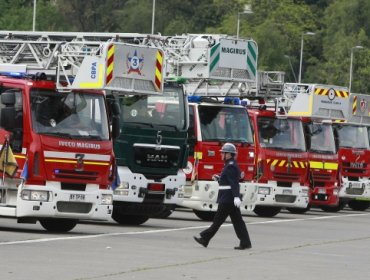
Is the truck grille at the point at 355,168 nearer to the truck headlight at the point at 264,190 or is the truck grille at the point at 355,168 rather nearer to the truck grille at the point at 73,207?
the truck headlight at the point at 264,190

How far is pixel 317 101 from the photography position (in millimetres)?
36656

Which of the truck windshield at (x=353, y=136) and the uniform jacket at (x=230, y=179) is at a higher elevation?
the truck windshield at (x=353, y=136)

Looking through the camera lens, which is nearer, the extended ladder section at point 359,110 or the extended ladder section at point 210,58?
the extended ladder section at point 210,58

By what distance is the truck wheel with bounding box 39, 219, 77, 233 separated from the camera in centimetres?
2491

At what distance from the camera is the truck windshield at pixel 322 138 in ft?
122

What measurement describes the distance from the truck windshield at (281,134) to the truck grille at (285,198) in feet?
3.66

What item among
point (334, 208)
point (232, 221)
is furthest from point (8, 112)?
point (334, 208)

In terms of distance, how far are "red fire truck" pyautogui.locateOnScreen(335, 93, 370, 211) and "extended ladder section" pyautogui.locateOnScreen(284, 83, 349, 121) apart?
8.70 ft

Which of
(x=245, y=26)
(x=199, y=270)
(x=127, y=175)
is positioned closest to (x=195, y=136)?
(x=127, y=175)

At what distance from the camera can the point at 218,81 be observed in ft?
103

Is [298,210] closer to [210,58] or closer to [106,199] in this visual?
[210,58]

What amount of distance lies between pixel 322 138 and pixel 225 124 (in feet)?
22.3

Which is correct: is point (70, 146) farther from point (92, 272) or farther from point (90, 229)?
point (92, 272)

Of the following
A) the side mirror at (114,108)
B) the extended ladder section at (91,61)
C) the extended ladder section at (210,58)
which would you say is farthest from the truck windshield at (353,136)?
the side mirror at (114,108)
